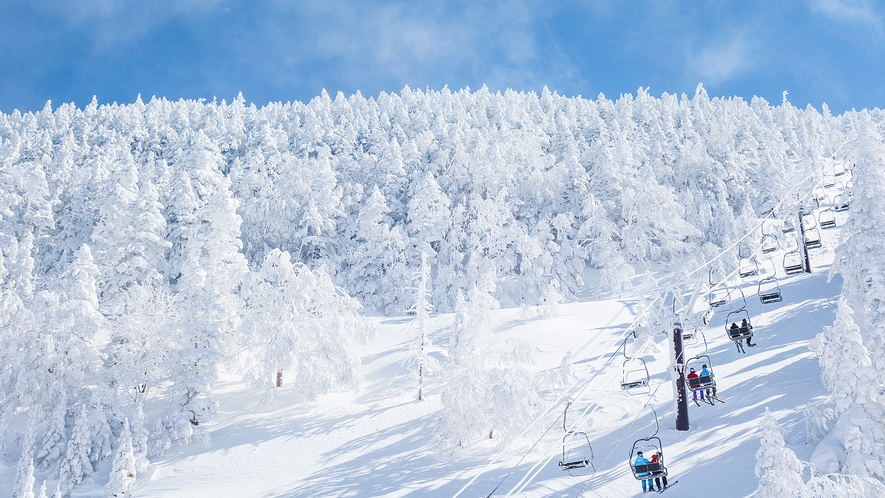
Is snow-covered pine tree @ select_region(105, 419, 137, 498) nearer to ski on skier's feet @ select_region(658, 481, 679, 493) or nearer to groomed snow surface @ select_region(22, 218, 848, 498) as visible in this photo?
groomed snow surface @ select_region(22, 218, 848, 498)

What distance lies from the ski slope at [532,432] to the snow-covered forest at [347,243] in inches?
53.5

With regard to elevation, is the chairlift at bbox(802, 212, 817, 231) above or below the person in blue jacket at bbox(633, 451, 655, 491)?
above

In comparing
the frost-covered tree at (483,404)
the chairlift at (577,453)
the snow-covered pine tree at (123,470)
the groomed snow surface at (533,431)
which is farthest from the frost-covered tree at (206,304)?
the chairlift at (577,453)

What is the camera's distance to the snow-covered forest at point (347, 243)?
26.2 meters

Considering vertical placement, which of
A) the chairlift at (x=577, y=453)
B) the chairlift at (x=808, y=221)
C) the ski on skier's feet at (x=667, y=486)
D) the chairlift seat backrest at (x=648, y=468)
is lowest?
the ski on skier's feet at (x=667, y=486)

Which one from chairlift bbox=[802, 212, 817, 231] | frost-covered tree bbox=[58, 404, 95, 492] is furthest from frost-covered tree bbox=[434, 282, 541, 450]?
frost-covered tree bbox=[58, 404, 95, 492]

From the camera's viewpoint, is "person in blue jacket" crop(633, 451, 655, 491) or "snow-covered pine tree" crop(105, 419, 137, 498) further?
"snow-covered pine tree" crop(105, 419, 137, 498)

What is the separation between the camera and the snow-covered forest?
26234 millimetres

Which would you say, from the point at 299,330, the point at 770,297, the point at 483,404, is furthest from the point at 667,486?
the point at 299,330

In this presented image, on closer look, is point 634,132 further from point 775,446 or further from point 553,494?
point 775,446

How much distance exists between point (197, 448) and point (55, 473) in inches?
240

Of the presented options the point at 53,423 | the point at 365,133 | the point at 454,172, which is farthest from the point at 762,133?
the point at 53,423

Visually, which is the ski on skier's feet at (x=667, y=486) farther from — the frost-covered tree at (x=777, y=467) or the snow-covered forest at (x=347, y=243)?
the frost-covered tree at (x=777, y=467)

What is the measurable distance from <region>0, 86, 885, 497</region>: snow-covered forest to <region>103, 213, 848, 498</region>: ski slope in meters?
1.36
